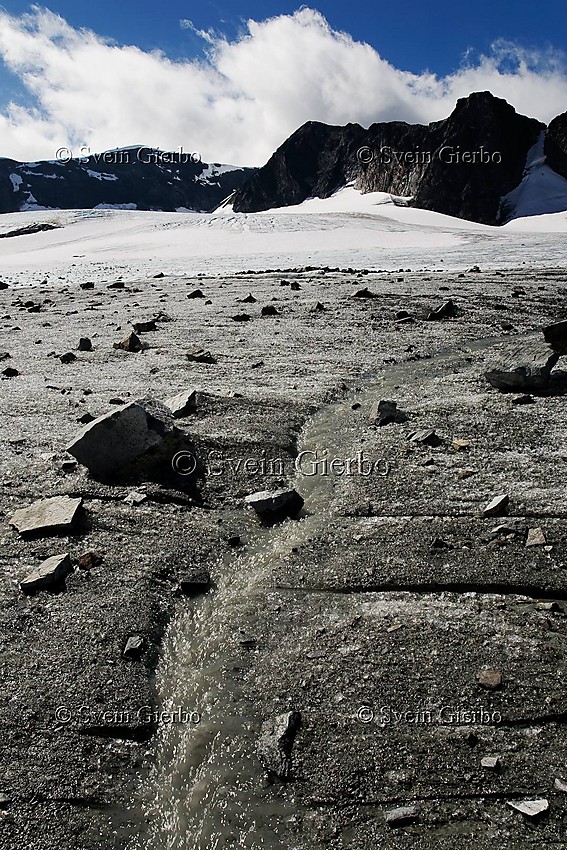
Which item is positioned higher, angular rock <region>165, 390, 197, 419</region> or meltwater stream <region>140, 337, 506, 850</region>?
angular rock <region>165, 390, 197, 419</region>

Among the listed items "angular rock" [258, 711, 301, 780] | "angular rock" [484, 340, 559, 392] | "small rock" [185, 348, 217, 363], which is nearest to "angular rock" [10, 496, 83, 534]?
"angular rock" [258, 711, 301, 780]

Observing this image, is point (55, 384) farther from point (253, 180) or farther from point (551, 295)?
point (253, 180)

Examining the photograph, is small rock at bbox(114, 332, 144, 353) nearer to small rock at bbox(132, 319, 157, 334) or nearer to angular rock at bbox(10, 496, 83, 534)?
small rock at bbox(132, 319, 157, 334)

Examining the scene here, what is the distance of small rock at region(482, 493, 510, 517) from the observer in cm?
441

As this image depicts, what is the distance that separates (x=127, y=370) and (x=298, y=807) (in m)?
6.40

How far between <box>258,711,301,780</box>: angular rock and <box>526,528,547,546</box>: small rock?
198 cm

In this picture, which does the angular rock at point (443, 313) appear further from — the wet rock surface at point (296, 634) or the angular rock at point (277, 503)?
the angular rock at point (277, 503)

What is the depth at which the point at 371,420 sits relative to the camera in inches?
248

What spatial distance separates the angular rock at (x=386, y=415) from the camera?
6.18m

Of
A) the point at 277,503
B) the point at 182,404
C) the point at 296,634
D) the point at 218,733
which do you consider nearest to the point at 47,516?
the point at 277,503

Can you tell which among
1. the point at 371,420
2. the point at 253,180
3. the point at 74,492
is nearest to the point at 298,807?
the point at 74,492

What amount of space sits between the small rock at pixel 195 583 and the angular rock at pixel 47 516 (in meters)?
0.90

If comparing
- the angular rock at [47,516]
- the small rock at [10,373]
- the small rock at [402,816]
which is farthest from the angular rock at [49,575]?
the small rock at [10,373]

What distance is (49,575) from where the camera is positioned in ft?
12.2
